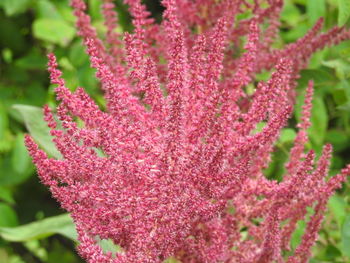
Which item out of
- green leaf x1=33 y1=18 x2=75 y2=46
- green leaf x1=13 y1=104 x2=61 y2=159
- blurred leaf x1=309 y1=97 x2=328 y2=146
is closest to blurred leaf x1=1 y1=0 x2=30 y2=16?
green leaf x1=33 y1=18 x2=75 y2=46

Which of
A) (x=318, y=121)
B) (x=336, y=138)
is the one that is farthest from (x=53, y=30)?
(x=336, y=138)

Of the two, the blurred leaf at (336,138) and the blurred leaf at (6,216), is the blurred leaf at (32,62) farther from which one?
the blurred leaf at (336,138)

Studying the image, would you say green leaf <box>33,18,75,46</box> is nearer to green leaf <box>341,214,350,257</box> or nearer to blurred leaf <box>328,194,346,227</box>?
blurred leaf <box>328,194,346,227</box>

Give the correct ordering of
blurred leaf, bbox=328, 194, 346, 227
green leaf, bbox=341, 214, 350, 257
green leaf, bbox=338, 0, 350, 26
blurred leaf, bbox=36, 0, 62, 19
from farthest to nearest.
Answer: blurred leaf, bbox=36, 0, 62, 19 → blurred leaf, bbox=328, 194, 346, 227 → green leaf, bbox=338, 0, 350, 26 → green leaf, bbox=341, 214, 350, 257

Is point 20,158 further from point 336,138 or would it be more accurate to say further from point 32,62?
point 336,138

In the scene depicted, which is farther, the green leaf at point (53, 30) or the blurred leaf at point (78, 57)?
the green leaf at point (53, 30)

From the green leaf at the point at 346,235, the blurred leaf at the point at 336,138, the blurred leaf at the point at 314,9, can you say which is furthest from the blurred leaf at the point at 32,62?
the green leaf at the point at 346,235
